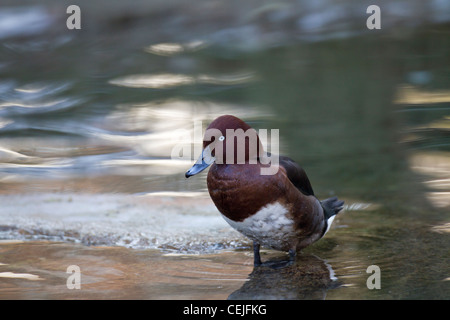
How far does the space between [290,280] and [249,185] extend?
0.59 m

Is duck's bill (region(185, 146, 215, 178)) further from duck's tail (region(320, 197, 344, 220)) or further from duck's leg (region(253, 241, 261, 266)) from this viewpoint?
duck's tail (region(320, 197, 344, 220))

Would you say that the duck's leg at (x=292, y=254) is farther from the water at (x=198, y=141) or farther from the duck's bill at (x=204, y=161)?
the duck's bill at (x=204, y=161)

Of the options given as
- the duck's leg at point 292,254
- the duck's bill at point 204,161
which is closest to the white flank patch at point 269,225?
the duck's leg at point 292,254

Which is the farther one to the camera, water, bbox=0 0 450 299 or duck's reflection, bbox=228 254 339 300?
water, bbox=0 0 450 299

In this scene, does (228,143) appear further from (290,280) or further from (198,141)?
(198,141)

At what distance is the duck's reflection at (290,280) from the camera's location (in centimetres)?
323

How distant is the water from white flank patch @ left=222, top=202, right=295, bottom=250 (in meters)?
0.21

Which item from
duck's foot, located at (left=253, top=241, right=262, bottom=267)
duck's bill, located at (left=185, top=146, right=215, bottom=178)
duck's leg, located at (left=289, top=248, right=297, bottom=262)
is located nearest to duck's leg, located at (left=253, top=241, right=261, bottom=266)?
duck's foot, located at (left=253, top=241, right=262, bottom=267)

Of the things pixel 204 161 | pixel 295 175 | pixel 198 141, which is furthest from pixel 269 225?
pixel 198 141

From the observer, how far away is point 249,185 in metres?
3.42

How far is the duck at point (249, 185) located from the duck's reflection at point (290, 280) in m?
0.19

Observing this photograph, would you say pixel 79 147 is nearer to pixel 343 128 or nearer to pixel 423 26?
pixel 343 128

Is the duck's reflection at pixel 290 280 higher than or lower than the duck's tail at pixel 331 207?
lower

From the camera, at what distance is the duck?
344 cm
